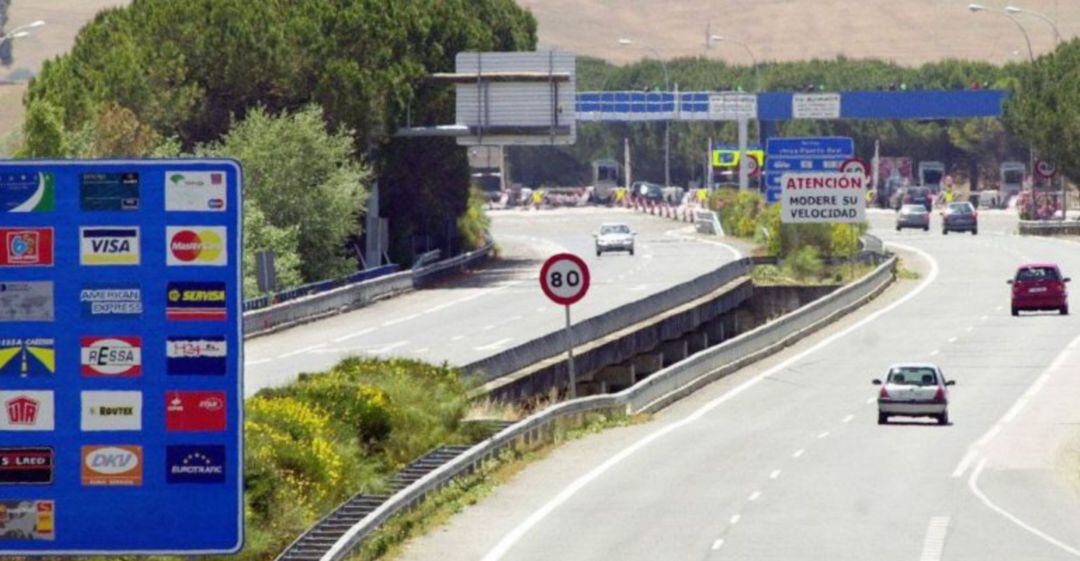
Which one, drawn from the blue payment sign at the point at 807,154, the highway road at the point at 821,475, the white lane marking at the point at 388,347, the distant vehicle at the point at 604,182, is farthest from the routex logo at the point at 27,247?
the distant vehicle at the point at 604,182

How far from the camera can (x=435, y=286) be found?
81.8 metres

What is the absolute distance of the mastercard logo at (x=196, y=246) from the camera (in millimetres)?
11727

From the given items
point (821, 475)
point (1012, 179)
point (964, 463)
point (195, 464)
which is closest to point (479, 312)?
point (964, 463)

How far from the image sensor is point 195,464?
469 inches

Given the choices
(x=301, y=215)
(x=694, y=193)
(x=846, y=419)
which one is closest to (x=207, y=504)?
(x=846, y=419)

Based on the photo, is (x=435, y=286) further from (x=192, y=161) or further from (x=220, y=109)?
(x=192, y=161)

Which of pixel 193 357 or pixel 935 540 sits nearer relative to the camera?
pixel 193 357

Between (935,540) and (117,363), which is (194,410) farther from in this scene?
(935,540)

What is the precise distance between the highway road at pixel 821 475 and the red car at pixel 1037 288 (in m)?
5.48

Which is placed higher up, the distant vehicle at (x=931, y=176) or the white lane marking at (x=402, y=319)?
the distant vehicle at (x=931, y=176)

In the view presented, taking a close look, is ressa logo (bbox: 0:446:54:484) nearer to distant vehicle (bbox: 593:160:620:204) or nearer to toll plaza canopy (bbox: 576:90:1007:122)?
toll plaza canopy (bbox: 576:90:1007:122)

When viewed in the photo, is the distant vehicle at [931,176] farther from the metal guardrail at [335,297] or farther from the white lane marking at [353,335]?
the white lane marking at [353,335]

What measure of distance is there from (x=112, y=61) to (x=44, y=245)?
233 feet

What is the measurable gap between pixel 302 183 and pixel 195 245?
2613 inches
